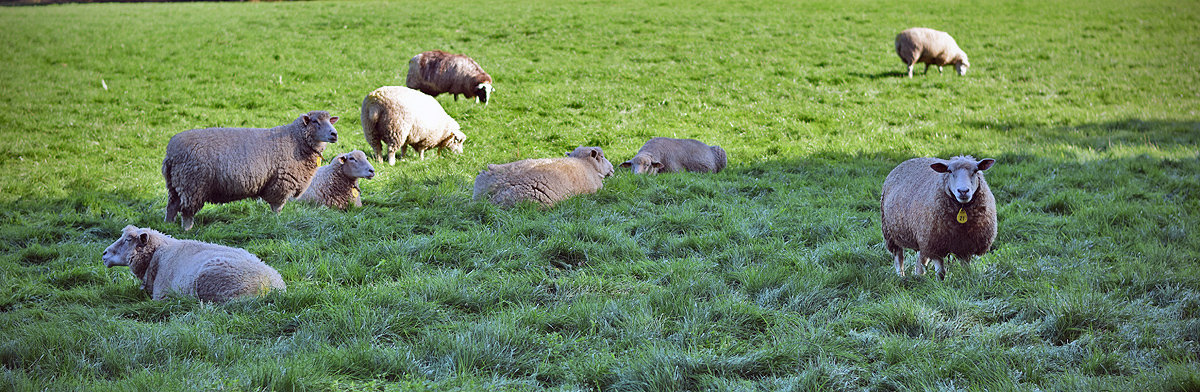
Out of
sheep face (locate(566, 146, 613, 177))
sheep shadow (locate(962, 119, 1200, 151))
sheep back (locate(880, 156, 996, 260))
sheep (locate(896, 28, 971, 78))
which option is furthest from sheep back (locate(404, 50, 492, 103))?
sheep (locate(896, 28, 971, 78))

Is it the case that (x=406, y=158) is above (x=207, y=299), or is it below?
below

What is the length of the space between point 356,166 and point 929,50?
53.3 ft

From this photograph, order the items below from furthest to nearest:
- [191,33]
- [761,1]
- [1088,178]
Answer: [761,1] → [191,33] → [1088,178]

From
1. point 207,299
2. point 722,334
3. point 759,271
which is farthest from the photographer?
point 759,271

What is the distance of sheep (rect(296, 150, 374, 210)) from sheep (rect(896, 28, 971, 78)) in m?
15.5

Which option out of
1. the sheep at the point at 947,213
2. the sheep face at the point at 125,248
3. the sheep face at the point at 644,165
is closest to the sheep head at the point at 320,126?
the sheep face at the point at 125,248

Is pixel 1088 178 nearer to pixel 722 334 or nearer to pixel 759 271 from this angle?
pixel 759 271

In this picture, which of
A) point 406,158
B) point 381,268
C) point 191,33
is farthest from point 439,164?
point 191,33

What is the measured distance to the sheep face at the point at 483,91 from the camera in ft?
51.1

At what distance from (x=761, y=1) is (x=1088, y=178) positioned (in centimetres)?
2238

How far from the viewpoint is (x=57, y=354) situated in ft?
14.0

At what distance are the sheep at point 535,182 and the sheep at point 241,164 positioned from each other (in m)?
1.81

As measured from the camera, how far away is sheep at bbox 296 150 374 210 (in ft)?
27.6

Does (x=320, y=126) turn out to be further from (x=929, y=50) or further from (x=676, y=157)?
(x=929, y=50)
